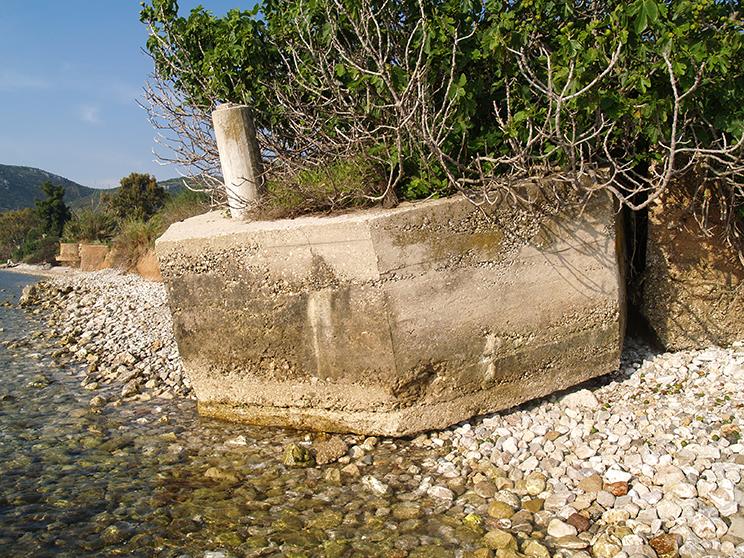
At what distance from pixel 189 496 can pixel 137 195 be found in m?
24.2

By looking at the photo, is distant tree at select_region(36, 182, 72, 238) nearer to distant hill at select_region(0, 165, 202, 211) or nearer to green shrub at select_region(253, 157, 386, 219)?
green shrub at select_region(253, 157, 386, 219)

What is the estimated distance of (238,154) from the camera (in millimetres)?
4852

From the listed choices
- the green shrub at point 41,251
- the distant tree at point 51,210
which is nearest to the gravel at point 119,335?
the green shrub at point 41,251

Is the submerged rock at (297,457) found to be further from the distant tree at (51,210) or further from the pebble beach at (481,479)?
the distant tree at (51,210)

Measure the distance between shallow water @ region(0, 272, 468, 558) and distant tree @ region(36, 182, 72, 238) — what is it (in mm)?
36890

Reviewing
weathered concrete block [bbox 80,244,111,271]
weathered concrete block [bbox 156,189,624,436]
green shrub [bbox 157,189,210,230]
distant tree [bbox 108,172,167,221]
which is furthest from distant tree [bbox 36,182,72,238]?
weathered concrete block [bbox 156,189,624,436]

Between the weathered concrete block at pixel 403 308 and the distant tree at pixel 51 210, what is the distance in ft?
122

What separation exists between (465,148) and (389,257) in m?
1.18

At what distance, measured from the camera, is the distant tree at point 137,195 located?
971 inches

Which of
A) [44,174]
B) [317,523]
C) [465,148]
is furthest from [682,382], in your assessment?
[44,174]

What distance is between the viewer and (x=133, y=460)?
3.95 meters

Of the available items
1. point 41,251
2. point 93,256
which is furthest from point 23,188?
point 93,256

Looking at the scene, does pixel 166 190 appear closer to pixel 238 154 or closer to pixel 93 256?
pixel 93 256

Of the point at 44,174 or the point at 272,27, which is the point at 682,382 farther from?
the point at 44,174
